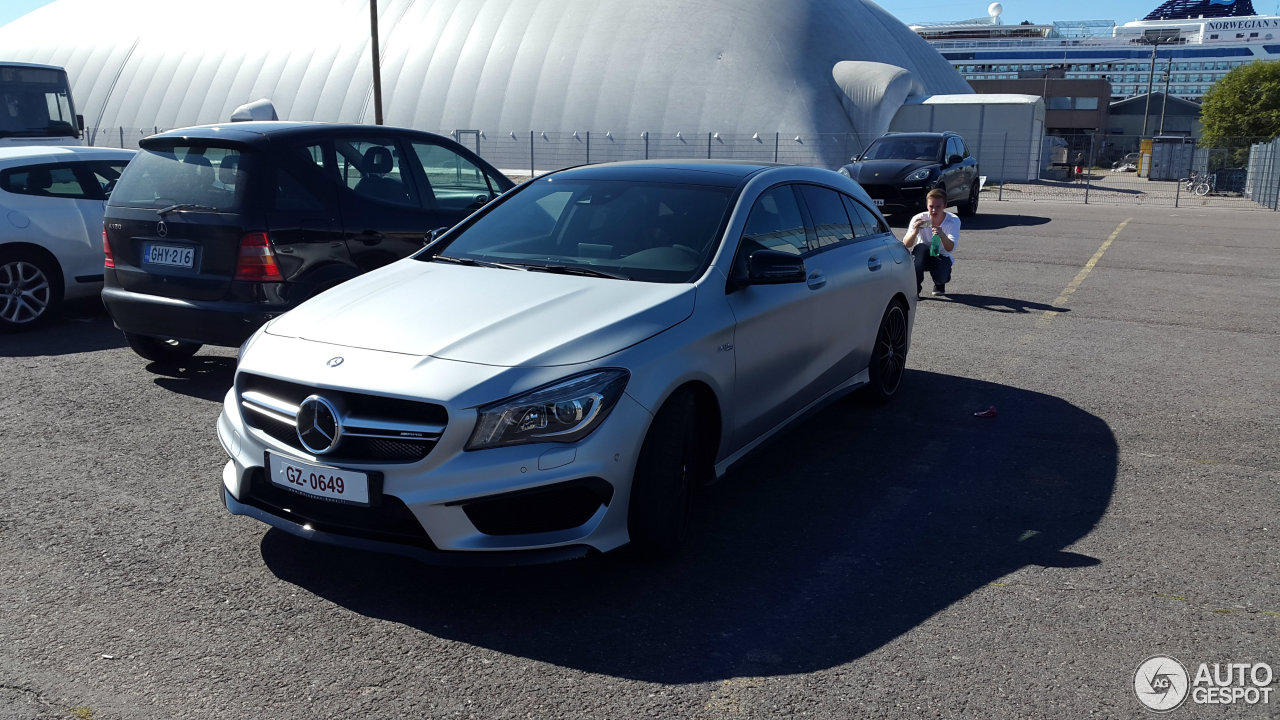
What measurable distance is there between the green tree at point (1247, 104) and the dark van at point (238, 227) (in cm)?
6821

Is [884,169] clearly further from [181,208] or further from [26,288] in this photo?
[181,208]

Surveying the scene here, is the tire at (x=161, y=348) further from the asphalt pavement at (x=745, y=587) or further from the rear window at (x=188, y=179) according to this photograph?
the rear window at (x=188, y=179)

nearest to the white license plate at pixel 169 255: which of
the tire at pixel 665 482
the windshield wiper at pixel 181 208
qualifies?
the windshield wiper at pixel 181 208

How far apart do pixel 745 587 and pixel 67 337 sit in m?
7.15

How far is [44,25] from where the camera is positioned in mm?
54312

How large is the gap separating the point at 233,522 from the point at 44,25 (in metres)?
60.8

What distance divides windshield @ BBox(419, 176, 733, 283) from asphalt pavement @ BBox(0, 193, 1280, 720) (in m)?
1.22

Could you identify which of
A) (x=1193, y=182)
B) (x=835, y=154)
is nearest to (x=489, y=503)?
(x=835, y=154)

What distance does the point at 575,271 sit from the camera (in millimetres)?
4781

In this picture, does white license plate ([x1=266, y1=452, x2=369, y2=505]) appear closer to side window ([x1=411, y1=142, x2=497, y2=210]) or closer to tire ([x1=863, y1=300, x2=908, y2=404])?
tire ([x1=863, y1=300, x2=908, y2=404])

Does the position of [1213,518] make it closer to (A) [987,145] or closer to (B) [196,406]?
(B) [196,406]

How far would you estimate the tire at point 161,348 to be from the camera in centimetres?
734

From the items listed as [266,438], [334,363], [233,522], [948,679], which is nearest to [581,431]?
[334,363]

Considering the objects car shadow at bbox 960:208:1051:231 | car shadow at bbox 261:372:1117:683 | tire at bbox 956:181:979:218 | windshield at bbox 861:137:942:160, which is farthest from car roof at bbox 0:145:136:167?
tire at bbox 956:181:979:218
